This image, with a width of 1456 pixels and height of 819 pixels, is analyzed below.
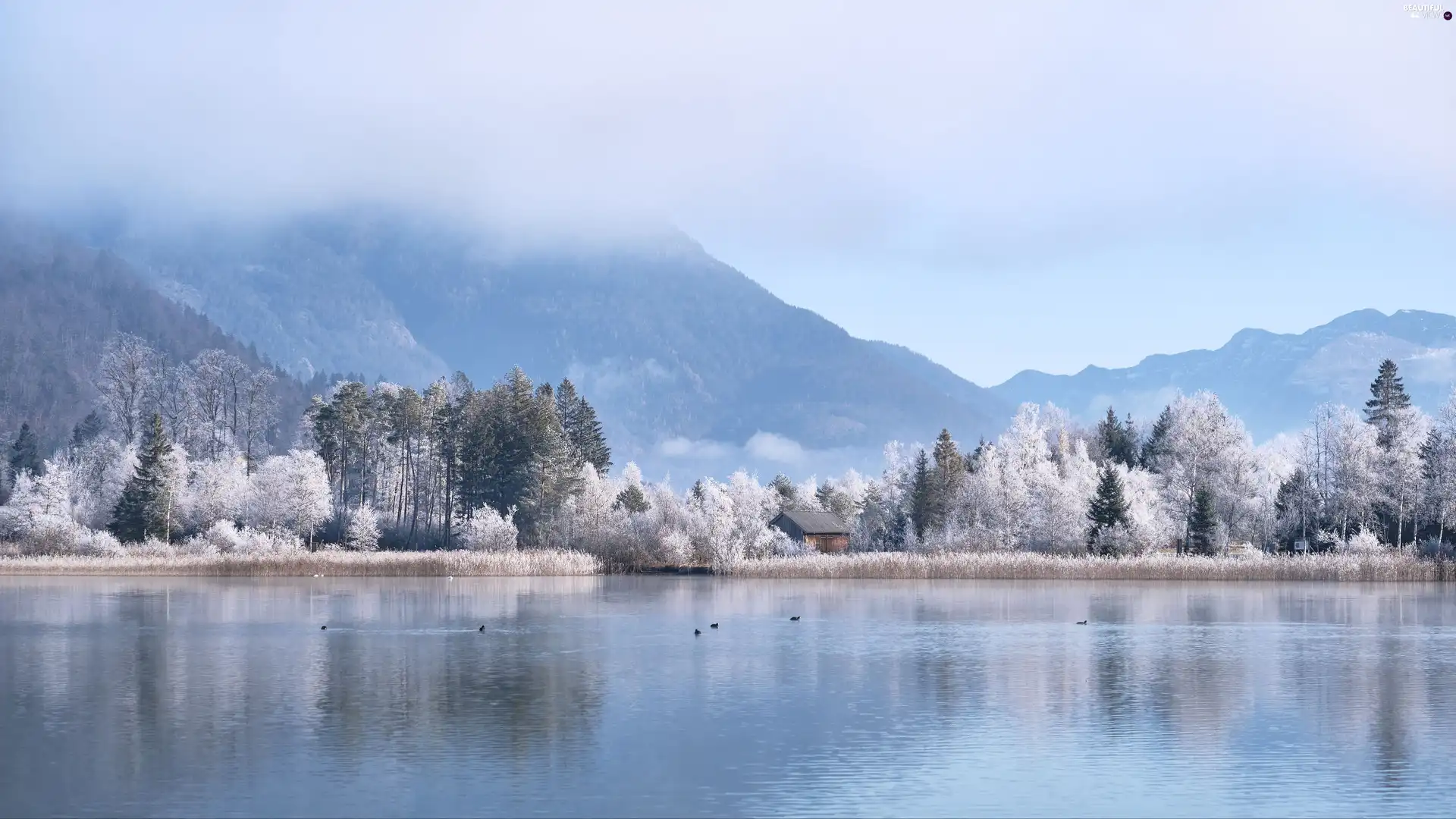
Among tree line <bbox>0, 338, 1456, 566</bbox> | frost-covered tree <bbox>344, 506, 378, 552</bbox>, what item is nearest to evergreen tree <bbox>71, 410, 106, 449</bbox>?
tree line <bbox>0, 338, 1456, 566</bbox>

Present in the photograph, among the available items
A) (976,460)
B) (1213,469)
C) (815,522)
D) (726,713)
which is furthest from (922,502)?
(726,713)

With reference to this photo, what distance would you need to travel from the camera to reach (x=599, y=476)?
13750 centimetres

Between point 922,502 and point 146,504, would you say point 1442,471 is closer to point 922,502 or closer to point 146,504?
point 922,502

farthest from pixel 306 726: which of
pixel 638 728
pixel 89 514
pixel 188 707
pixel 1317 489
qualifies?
pixel 89 514

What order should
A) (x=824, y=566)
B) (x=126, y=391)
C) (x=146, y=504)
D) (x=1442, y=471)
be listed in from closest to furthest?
(x=1442, y=471), (x=824, y=566), (x=146, y=504), (x=126, y=391)

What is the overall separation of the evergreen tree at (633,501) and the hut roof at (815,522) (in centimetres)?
1252

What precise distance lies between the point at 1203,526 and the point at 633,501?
54.1 meters

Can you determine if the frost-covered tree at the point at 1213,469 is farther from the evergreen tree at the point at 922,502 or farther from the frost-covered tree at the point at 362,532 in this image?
the frost-covered tree at the point at 362,532

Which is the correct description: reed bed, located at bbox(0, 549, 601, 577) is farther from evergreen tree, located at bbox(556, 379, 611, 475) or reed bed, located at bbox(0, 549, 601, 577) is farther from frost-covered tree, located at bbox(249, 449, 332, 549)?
evergreen tree, located at bbox(556, 379, 611, 475)

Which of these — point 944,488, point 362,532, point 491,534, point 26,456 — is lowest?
point 491,534

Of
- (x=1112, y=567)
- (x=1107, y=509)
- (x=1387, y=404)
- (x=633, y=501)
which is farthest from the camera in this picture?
(x=633, y=501)

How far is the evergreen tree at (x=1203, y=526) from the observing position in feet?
329

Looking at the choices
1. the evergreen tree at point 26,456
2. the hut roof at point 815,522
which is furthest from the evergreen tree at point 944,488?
the evergreen tree at point 26,456

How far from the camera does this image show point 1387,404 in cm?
10750
